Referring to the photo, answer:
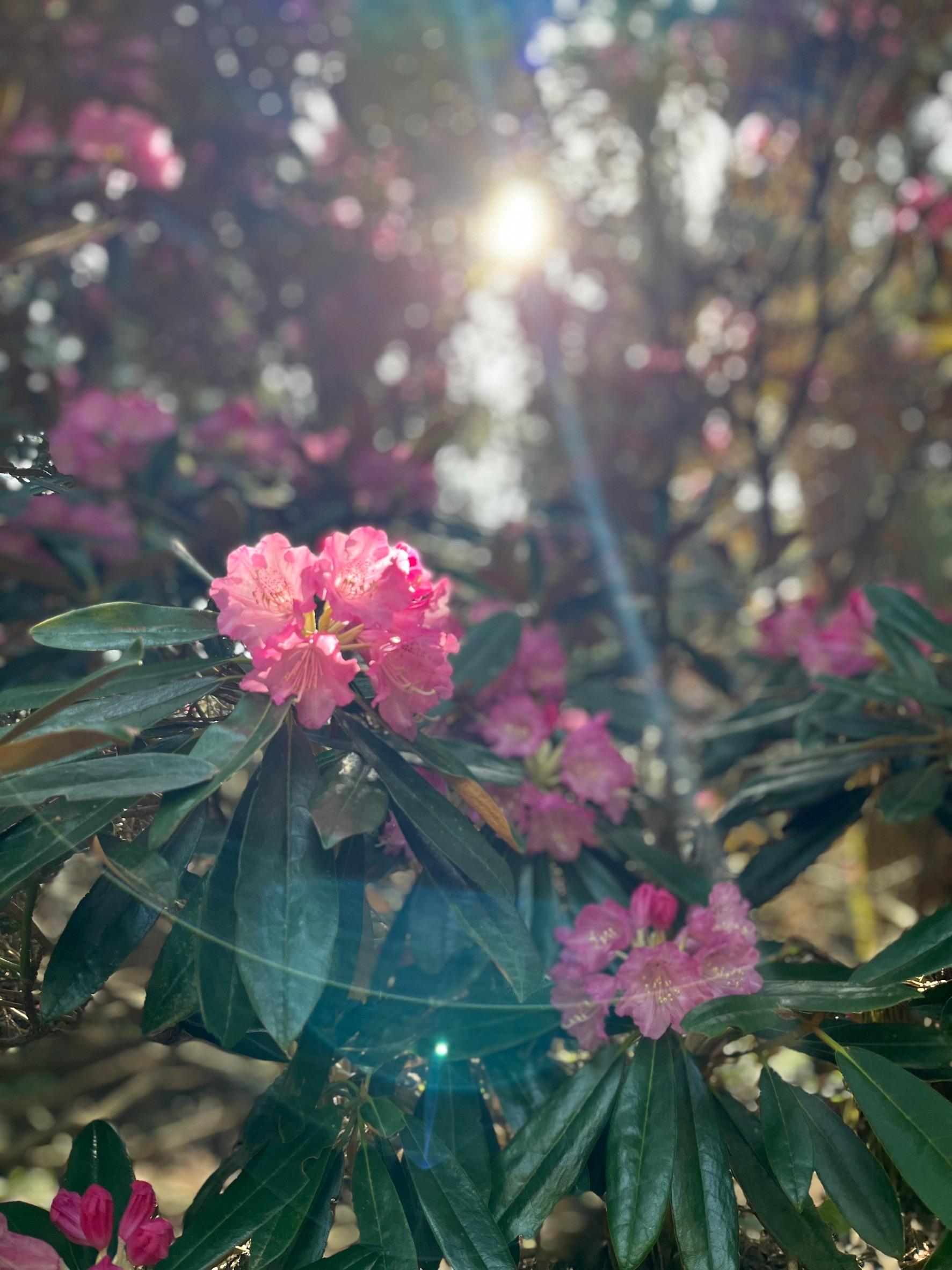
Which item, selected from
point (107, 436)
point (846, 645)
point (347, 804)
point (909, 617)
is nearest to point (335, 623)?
point (347, 804)

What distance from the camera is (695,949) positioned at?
2.96 ft

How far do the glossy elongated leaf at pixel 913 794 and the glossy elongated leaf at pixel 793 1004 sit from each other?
291mm

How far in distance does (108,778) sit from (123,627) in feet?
0.50

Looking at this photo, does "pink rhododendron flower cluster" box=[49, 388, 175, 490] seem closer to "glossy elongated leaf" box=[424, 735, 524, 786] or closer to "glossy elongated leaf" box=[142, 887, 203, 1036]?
"glossy elongated leaf" box=[424, 735, 524, 786]

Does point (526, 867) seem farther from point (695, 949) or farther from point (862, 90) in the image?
point (862, 90)

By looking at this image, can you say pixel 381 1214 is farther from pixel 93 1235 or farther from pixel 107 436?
pixel 107 436

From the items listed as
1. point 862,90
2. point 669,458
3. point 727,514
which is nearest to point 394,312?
point 669,458

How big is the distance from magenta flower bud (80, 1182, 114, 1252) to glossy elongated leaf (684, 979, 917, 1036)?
17.9 inches

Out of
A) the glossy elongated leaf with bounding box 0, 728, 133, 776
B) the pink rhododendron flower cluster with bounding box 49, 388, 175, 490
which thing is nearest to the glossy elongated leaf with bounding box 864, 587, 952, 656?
the glossy elongated leaf with bounding box 0, 728, 133, 776

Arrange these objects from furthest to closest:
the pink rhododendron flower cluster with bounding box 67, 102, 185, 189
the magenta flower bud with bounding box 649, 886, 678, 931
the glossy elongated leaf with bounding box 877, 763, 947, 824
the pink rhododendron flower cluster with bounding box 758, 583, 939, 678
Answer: the pink rhododendron flower cluster with bounding box 67, 102, 185, 189 → the pink rhododendron flower cluster with bounding box 758, 583, 939, 678 → the glossy elongated leaf with bounding box 877, 763, 947, 824 → the magenta flower bud with bounding box 649, 886, 678, 931

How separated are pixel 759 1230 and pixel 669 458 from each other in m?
1.61

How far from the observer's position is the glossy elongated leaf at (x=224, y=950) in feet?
2.33

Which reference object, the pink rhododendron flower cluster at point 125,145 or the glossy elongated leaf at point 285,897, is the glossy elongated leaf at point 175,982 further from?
the pink rhododendron flower cluster at point 125,145

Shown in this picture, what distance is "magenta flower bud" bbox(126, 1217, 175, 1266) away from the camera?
731 millimetres
